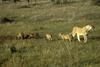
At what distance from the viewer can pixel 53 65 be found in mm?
12820

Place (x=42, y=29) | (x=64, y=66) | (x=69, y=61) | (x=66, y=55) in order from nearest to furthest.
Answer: (x=64, y=66)
(x=69, y=61)
(x=66, y=55)
(x=42, y=29)

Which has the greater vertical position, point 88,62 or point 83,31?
point 88,62

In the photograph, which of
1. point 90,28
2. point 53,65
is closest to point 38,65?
point 53,65

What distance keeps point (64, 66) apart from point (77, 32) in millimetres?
9028

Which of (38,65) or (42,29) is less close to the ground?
(38,65)

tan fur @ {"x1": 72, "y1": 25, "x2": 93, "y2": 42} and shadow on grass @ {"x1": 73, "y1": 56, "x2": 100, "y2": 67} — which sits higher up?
shadow on grass @ {"x1": 73, "y1": 56, "x2": 100, "y2": 67}

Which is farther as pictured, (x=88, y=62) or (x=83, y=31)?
(x=83, y=31)

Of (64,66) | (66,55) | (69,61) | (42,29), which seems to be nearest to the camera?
(64,66)

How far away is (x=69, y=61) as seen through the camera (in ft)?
44.5

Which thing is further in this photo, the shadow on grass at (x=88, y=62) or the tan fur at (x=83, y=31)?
the tan fur at (x=83, y=31)

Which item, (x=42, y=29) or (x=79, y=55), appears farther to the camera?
(x=42, y=29)

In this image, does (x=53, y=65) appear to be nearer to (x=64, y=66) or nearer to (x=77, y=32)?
(x=64, y=66)

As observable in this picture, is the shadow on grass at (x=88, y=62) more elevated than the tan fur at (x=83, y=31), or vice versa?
the shadow on grass at (x=88, y=62)

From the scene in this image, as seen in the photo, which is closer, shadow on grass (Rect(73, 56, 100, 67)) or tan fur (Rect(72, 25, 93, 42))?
shadow on grass (Rect(73, 56, 100, 67))
